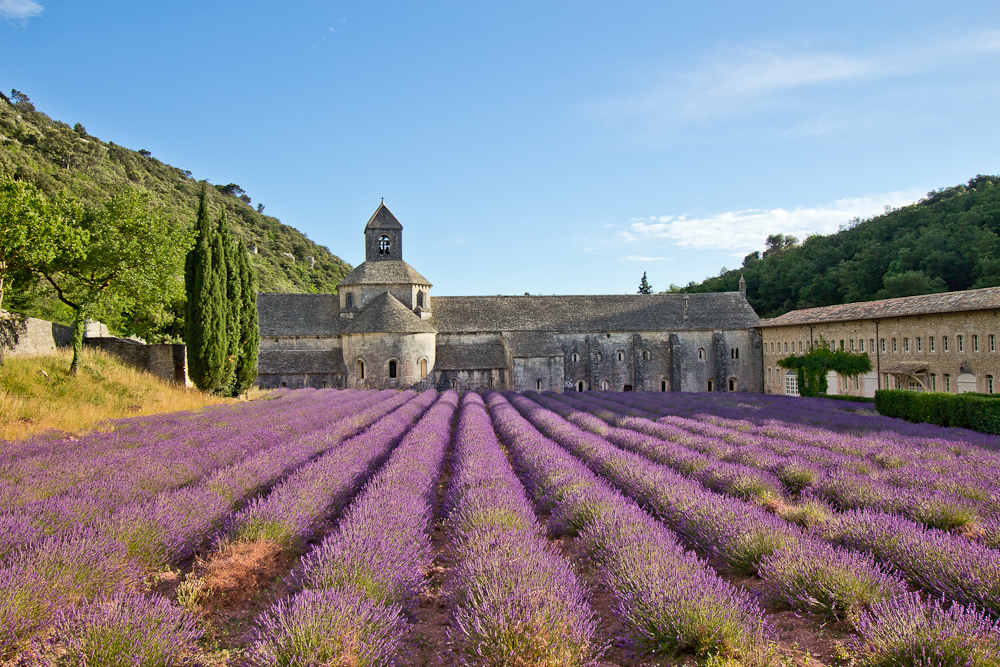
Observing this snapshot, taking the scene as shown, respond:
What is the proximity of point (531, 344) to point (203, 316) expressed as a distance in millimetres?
19882

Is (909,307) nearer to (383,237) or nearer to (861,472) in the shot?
(861,472)

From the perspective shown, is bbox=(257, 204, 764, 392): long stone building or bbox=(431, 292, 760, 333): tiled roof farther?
bbox=(431, 292, 760, 333): tiled roof

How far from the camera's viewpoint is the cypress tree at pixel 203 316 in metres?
18.0

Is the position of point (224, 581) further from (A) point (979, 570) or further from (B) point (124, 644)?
(A) point (979, 570)

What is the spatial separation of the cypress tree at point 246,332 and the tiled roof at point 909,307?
29.9 metres

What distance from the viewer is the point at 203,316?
1803 cm

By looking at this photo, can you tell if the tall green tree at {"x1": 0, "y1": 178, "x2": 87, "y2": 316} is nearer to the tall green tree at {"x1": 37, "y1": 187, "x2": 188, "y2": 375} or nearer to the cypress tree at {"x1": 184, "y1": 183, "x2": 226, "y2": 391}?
the tall green tree at {"x1": 37, "y1": 187, "x2": 188, "y2": 375}

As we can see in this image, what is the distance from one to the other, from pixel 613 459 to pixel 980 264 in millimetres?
45256

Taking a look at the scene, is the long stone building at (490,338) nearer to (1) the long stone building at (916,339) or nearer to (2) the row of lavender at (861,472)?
(1) the long stone building at (916,339)

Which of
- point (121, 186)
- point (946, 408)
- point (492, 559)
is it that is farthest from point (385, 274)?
point (121, 186)

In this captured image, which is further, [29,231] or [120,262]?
[120,262]

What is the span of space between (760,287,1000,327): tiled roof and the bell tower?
87.3 feet

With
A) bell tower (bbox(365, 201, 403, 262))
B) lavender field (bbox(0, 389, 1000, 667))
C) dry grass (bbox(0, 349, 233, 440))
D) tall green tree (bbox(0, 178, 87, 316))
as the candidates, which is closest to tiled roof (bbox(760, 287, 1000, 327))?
lavender field (bbox(0, 389, 1000, 667))

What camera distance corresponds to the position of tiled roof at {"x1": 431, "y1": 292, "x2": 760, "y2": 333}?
3509cm
